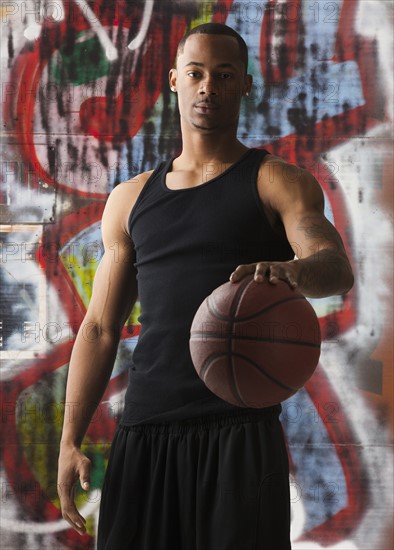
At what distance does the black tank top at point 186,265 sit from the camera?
1706mm

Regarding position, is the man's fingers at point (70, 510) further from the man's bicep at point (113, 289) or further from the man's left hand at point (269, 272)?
the man's left hand at point (269, 272)

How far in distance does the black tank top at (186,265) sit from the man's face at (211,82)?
132 mm

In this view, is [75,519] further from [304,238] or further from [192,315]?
[304,238]

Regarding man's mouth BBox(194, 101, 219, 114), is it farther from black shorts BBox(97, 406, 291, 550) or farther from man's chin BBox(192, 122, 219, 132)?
black shorts BBox(97, 406, 291, 550)

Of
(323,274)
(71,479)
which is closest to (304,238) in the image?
(323,274)

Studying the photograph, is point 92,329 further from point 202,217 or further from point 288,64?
point 288,64

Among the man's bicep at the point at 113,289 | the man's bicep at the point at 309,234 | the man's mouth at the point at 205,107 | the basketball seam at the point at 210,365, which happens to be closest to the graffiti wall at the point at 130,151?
the man's bicep at the point at 113,289

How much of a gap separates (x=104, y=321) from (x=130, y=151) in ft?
4.34

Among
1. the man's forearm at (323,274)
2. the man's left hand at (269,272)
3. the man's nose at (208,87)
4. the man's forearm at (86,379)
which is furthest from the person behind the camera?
the man's forearm at (86,379)

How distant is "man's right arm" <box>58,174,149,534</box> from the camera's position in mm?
1935

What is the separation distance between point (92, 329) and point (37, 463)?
4.22 feet

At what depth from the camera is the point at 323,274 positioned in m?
1.58

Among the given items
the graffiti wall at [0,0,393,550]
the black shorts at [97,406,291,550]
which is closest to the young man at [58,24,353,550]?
the black shorts at [97,406,291,550]

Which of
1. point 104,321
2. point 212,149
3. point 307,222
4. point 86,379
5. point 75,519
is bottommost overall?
point 75,519
